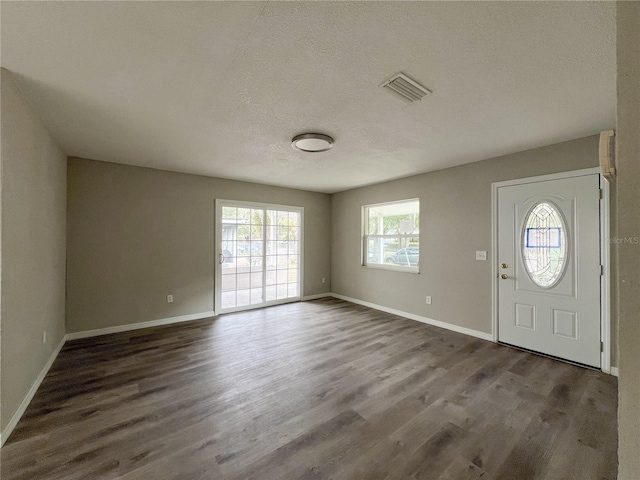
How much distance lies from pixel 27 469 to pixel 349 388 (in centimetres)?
218

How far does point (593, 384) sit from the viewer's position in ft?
8.28

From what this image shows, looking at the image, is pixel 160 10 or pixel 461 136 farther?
pixel 461 136

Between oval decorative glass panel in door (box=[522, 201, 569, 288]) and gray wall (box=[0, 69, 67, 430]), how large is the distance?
16.2 feet

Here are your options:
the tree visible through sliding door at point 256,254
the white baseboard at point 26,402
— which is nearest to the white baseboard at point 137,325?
the tree visible through sliding door at point 256,254

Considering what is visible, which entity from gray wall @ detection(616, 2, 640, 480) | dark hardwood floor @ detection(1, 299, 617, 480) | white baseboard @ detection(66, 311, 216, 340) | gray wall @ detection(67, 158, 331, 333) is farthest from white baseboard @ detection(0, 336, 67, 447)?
gray wall @ detection(616, 2, 640, 480)

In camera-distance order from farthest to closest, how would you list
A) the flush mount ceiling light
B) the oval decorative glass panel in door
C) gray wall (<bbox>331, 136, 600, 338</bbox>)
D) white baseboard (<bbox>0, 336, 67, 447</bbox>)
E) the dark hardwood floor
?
gray wall (<bbox>331, 136, 600, 338</bbox>) → the oval decorative glass panel in door → the flush mount ceiling light → white baseboard (<bbox>0, 336, 67, 447</bbox>) → the dark hardwood floor

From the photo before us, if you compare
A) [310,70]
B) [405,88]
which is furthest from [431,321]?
[310,70]

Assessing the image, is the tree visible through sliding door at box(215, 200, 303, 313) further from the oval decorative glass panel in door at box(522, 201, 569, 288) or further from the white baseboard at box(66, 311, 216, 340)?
the oval decorative glass panel in door at box(522, 201, 569, 288)

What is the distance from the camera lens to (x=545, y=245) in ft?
10.4

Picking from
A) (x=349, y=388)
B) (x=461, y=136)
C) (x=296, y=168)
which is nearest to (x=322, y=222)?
(x=296, y=168)

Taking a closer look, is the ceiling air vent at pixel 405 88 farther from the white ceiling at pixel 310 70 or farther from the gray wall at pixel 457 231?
the gray wall at pixel 457 231

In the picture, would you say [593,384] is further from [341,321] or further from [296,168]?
[296,168]

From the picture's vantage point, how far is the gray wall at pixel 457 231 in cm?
322

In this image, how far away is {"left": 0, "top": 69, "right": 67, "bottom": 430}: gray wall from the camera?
1.83 metres
